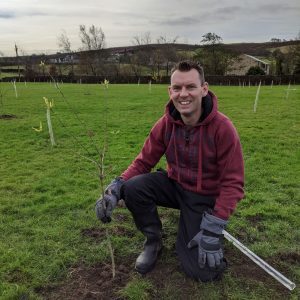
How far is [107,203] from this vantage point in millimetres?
3396

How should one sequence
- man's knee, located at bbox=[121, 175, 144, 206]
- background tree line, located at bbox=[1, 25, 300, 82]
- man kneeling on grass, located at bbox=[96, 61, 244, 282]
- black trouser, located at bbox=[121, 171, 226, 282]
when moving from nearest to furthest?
man kneeling on grass, located at bbox=[96, 61, 244, 282], black trouser, located at bbox=[121, 171, 226, 282], man's knee, located at bbox=[121, 175, 144, 206], background tree line, located at bbox=[1, 25, 300, 82]

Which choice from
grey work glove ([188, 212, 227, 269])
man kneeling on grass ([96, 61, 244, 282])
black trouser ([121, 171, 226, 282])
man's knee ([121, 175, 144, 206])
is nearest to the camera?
grey work glove ([188, 212, 227, 269])

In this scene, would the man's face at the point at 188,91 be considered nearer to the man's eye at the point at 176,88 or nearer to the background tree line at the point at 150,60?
the man's eye at the point at 176,88

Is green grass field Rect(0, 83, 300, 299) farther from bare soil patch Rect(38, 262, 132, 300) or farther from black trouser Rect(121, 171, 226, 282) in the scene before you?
black trouser Rect(121, 171, 226, 282)

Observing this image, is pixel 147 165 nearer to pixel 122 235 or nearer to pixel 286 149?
pixel 122 235

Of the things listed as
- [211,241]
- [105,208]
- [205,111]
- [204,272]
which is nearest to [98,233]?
[105,208]

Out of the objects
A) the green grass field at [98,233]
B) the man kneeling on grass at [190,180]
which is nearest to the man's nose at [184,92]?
the man kneeling on grass at [190,180]

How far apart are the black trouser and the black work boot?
0.25 feet

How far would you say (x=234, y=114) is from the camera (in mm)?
14938

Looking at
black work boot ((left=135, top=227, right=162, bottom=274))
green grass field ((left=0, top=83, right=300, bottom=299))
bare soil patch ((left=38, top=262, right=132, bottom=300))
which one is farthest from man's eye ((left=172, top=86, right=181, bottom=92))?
bare soil patch ((left=38, top=262, right=132, bottom=300))

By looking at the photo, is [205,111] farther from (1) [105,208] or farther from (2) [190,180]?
(1) [105,208]

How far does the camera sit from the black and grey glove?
3.34m

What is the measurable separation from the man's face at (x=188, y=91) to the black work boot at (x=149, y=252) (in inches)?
48.2

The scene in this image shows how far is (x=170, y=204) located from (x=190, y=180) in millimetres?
436
